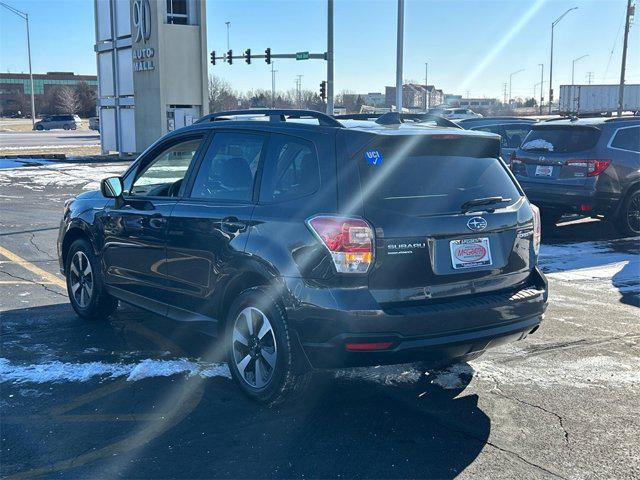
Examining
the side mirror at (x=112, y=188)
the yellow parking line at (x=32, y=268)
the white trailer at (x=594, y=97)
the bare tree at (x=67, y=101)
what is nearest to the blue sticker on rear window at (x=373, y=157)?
the side mirror at (x=112, y=188)

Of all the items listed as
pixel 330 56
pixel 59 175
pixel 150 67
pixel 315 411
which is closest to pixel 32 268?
pixel 315 411

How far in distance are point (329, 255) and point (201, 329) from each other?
1498mm

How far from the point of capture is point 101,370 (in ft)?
16.8

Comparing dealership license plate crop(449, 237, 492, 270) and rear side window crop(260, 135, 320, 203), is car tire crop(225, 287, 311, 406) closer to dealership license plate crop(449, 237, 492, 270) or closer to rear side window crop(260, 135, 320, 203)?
rear side window crop(260, 135, 320, 203)

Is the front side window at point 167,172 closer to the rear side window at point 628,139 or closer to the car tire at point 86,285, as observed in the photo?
the car tire at point 86,285

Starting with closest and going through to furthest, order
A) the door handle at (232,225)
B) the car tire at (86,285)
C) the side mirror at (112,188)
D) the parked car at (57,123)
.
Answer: the door handle at (232,225) < the side mirror at (112,188) < the car tire at (86,285) < the parked car at (57,123)

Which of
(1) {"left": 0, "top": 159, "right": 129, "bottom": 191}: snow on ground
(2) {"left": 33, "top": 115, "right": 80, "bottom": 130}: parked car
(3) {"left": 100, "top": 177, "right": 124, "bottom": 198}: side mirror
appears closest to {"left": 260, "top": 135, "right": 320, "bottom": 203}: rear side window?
(3) {"left": 100, "top": 177, "right": 124, "bottom": 198}: side mirror

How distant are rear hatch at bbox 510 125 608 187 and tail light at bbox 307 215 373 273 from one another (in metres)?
7.52

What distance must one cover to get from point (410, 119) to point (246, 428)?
2.52 meters

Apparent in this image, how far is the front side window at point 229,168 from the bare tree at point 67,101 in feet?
310

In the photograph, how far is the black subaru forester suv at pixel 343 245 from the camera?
3.96 m

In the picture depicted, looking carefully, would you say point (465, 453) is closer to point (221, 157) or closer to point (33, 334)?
point (221, 157)

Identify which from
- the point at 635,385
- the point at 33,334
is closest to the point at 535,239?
the point at 635,385

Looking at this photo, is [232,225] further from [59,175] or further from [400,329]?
[59,175]
